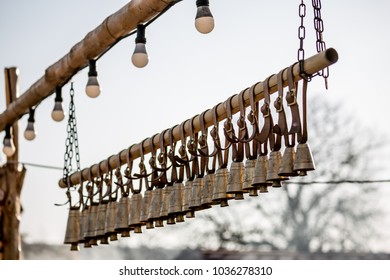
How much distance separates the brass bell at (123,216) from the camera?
389 centimetres

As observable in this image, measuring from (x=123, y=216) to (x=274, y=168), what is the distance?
1159 mm

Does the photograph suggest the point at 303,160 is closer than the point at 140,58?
Yes

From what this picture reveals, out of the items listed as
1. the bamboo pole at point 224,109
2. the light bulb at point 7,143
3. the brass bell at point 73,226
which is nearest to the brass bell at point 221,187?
the bamboo pole at point 224,109

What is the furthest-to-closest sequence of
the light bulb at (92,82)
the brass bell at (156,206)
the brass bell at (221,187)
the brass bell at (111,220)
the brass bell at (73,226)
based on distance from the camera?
1. the brass bell at (73,226)
2. the light bulb at (92,82)
3. the brass bell at (111,220)
4. the brass bell at (156,206)
5. the brass bell at (221,187)

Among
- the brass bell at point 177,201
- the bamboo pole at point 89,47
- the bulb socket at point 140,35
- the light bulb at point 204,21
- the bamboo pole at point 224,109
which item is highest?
the bamboo pole at point 89,47

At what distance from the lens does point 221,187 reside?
123 inches

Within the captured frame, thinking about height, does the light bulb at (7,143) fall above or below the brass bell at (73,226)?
above

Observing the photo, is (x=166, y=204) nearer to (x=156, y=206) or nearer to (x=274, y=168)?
(x=156, y=206)

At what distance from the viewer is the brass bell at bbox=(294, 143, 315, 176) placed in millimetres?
2771

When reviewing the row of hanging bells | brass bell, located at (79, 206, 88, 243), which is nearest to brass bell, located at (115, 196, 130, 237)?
the row of hanging bells

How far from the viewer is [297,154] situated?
110 inches

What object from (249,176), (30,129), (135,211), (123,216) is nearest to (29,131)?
(30,129)

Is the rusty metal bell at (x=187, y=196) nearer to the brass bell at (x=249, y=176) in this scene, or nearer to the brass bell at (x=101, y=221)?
the brass bell at (x=249, y=176)

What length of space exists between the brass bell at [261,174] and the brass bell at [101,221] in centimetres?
131
